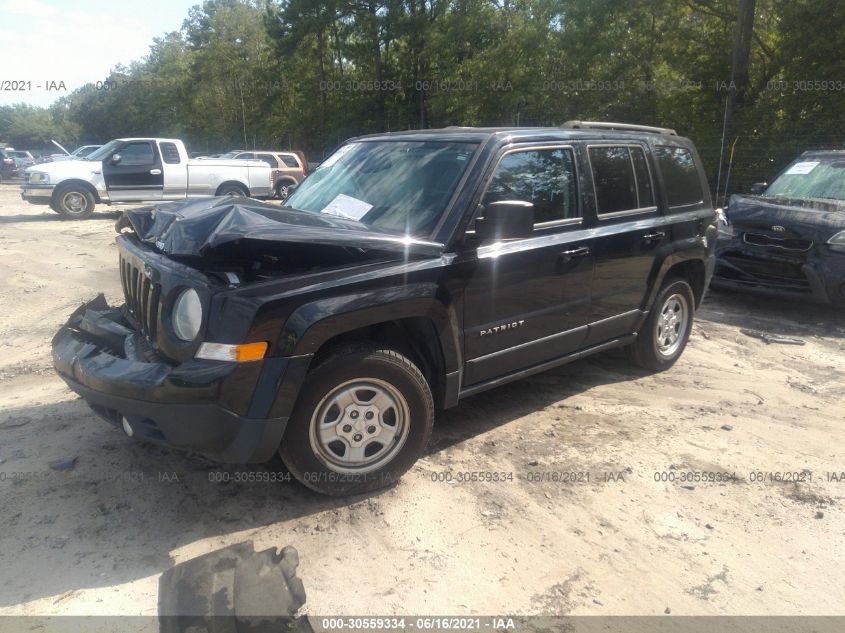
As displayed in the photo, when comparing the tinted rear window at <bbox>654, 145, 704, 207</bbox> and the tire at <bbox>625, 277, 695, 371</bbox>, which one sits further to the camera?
the tire at <bbox>625, 277, 695, 371</bbox>

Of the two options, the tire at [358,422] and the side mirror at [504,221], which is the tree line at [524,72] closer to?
the side mirror at [504,221]

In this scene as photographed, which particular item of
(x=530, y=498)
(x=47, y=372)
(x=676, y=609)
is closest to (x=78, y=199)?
(x=47, y=372)

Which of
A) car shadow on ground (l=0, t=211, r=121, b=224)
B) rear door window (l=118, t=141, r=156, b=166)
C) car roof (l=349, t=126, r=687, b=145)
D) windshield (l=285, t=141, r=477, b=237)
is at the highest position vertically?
rear door window (l=118, t=141, r=156, b=166)

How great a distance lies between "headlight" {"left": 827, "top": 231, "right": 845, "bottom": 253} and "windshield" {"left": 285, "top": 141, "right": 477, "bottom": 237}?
5011 mm

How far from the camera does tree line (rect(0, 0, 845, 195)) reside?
14.3 metres

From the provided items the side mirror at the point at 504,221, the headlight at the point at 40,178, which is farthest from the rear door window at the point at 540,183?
the headlight at the point at 40,178

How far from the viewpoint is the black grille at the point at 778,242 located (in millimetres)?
6996

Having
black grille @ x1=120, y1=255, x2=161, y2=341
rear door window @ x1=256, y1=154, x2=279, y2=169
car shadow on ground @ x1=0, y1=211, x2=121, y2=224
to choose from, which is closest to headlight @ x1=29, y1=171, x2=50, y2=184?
car shadow on ground @ x1=0, y1=211, x2=121, y2=224

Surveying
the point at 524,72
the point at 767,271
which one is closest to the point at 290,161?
the point at 524,72

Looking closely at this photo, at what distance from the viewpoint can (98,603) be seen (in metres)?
2.60

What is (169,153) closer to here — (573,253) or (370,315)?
(573,253)

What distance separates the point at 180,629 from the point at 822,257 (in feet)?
23.3

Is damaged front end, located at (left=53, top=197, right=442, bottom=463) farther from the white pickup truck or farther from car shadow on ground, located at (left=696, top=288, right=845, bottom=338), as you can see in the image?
the white pickup truck

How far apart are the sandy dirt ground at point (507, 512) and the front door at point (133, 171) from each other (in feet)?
37.6
